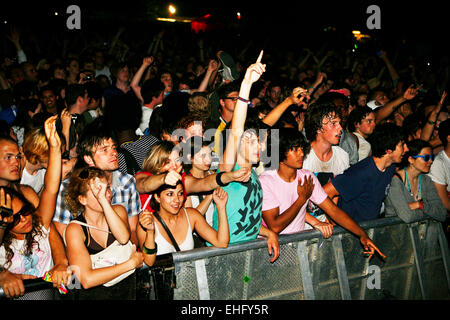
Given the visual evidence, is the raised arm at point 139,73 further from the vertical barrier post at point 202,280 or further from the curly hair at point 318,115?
the vertical barrier post at point 202,280

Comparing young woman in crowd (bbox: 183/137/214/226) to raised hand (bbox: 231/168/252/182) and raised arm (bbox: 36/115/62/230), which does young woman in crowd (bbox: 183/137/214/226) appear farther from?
raised arm (bbox: 36/115/62/230)

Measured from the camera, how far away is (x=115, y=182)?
11.4 ft

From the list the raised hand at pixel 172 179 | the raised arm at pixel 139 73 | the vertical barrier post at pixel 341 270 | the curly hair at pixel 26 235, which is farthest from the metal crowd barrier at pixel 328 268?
the raised arm at pixel 139 73

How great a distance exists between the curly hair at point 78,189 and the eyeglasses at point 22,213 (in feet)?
0.86

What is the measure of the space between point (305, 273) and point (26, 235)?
220cm

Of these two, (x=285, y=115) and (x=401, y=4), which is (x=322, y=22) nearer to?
(x=401, y=4)

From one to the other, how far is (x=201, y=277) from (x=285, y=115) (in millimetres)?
2608

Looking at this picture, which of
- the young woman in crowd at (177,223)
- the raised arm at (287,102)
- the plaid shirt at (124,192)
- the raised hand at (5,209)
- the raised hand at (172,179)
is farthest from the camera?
the raised arm at (287,102)

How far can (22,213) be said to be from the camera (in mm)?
2809

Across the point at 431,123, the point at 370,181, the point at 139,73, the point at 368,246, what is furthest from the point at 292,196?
the point at 139,73

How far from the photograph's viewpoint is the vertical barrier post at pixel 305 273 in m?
3.40

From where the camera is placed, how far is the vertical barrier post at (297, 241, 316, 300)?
11.2 feet

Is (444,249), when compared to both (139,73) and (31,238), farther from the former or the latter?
(139,73)
